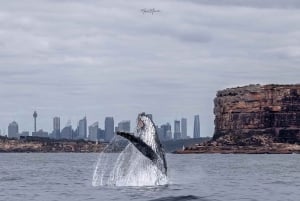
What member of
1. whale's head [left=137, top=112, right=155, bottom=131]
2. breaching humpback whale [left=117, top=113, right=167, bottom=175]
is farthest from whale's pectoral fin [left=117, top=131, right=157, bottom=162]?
whale's head [left=137, top=112, right=155, bottom=131]

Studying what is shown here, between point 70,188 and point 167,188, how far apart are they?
9.29 metres

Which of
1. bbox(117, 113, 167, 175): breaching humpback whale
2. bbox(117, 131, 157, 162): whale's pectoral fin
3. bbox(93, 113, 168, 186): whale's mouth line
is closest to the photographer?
bbox(117, 131, 157, 162): whale's pectoral fin

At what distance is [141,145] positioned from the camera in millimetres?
58750

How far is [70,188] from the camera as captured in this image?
6906cm

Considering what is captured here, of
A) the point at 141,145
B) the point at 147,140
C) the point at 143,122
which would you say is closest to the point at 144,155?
the point at 147,140

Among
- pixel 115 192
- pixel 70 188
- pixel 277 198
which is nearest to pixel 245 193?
pixel 277 198

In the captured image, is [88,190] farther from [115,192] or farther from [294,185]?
[294,185]

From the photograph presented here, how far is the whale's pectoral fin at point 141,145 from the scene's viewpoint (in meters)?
56.8

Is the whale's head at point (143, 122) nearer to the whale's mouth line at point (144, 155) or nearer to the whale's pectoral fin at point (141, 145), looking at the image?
the whale's mouth line at point (144, 155)

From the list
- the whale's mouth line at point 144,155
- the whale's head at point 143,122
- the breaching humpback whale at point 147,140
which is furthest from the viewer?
the whale's head at point 143,122

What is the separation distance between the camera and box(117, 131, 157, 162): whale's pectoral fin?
56.8 m

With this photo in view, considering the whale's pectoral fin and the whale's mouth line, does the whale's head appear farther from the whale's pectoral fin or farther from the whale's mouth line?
the whale's pectoral fin

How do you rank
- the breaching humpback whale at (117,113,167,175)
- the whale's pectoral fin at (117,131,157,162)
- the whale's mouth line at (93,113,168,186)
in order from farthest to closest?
the whale's mouth line at (93,113,168,186) → the breaching humpback whale at (117,113,167,175) → the whale's pectoral fin at (117,131,157,162)

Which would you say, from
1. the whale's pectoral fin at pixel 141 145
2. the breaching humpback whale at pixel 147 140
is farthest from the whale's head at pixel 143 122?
the whale's pectoral fin at pixel 141 145
